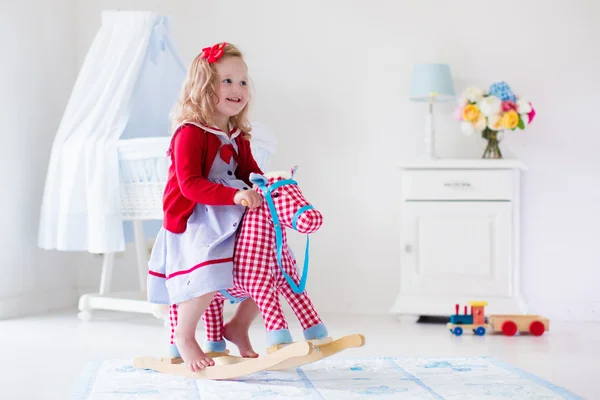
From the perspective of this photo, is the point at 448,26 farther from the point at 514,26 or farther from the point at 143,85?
the point at 143,85

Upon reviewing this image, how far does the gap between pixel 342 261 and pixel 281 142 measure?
2.15ft

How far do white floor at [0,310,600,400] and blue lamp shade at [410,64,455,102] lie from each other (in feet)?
3.39

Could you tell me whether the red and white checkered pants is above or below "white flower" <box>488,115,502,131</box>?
below

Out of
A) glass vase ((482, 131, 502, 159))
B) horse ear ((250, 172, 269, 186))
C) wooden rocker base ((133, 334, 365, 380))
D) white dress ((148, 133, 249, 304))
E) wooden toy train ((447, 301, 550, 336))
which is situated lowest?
Answer: wooden toy train ((447, 301, 550, 336))

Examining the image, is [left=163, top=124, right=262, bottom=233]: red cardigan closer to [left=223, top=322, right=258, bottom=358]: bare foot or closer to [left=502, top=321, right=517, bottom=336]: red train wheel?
[left=223, top=322, right=258, bottom=358]: bare foot

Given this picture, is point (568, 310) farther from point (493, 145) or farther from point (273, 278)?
point (273, 278)

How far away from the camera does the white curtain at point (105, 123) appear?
328 cm

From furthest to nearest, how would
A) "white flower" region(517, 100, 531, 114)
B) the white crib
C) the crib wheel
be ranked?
"white flower" region(517, 100, 531, 114), the crib wheel, the white crib

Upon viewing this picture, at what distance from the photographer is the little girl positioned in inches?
80.3

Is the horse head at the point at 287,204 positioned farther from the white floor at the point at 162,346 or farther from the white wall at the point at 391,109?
the white wall at the point at 391,109

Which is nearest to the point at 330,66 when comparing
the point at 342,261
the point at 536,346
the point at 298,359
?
the point at 342,261

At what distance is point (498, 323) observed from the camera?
10.1 ft

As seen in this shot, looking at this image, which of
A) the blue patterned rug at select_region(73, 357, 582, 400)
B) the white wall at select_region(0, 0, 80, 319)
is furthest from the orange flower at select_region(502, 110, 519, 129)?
the white wall at select_region(0, 0, 80, 319)

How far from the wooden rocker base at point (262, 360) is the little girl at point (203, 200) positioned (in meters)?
0.04
